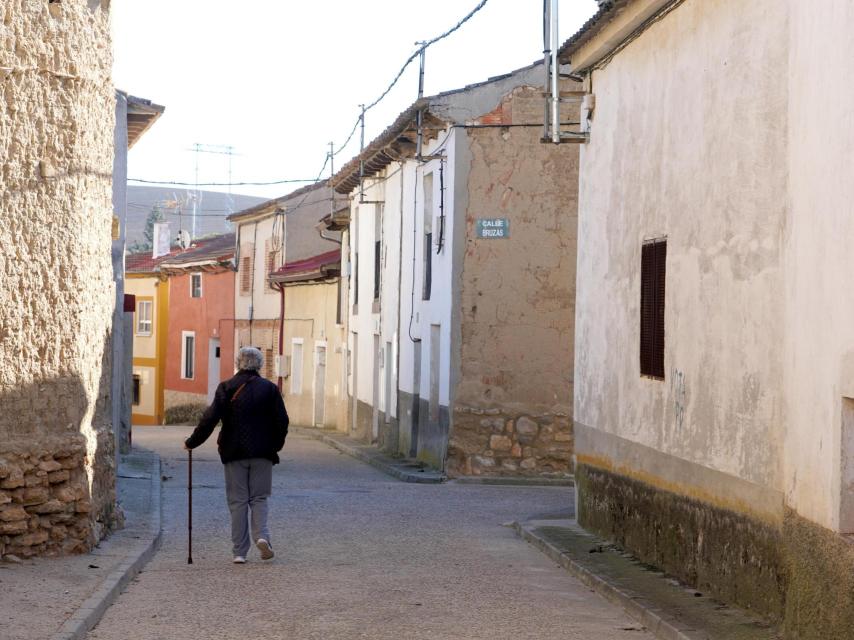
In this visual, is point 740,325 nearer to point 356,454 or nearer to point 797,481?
point 797,481

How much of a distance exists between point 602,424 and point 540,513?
335 cm

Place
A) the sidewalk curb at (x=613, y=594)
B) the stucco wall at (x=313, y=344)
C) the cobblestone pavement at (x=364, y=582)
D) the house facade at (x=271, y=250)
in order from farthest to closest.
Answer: the house facade at (x=271, y=250)
the stucco wall at (x=313, y=344)
the cobblestone pavement at (x=364, y=582)
the sidewalk curb at (x=613, y=594)

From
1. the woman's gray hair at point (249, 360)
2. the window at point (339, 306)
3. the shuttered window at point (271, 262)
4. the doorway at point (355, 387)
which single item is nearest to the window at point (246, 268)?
the shuttered window at point (271, 262)

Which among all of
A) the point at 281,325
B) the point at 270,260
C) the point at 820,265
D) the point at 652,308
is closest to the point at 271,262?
the point at 270,260

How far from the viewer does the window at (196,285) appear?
1980 inches

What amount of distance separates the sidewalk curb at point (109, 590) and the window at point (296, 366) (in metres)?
26.3

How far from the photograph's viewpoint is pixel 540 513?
1593 cm

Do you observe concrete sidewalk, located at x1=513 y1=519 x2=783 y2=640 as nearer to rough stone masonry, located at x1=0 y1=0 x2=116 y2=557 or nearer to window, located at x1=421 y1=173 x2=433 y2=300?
rough stone masonry, located at x1=0 y1=0 x2=116 y2=557

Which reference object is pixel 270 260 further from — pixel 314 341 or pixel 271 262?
pixel 314 341

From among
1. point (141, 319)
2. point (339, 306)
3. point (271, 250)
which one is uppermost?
point (271, 250)

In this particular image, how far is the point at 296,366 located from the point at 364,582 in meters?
30.4

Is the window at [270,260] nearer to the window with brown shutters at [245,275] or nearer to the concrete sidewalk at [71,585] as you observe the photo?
the window with brown shutters at [245,275]

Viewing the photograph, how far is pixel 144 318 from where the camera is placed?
179 feet

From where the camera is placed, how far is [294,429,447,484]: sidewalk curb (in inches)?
828
